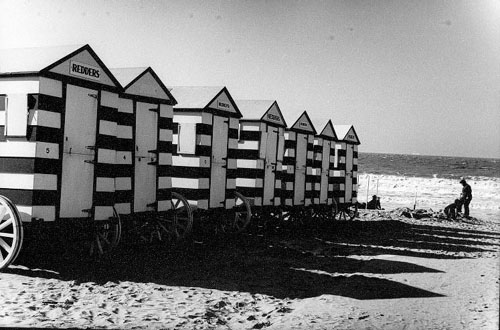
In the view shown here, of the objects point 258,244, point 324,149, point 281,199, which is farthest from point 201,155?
point 324,149

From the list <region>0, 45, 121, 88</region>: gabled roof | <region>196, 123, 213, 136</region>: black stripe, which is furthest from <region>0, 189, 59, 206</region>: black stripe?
<region>196, 123, 213, 136</region>: black stripe

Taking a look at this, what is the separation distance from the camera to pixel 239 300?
7457 millimetres

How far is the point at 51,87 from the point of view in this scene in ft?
26.1

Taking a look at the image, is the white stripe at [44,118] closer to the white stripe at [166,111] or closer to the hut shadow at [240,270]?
the hut shadow at [240,270]

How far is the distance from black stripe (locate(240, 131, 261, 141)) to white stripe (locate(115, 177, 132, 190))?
16.8 feet

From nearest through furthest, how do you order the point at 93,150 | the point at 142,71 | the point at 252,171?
1. the point at 93,150
2. the point at 142,71
3. the point at 252,171

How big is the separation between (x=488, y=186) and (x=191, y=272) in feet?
155

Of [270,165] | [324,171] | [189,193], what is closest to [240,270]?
[189,193]

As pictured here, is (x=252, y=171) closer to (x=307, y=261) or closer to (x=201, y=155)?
(x=201, y=155)

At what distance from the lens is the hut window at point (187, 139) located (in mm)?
12172

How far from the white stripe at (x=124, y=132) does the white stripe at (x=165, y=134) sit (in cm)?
88

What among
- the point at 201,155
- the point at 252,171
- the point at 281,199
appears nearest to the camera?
the point at 201,155

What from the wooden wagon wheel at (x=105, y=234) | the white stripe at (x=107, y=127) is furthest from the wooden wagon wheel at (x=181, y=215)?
the white stripe at (x=107, y=127)

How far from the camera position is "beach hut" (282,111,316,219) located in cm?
1659
